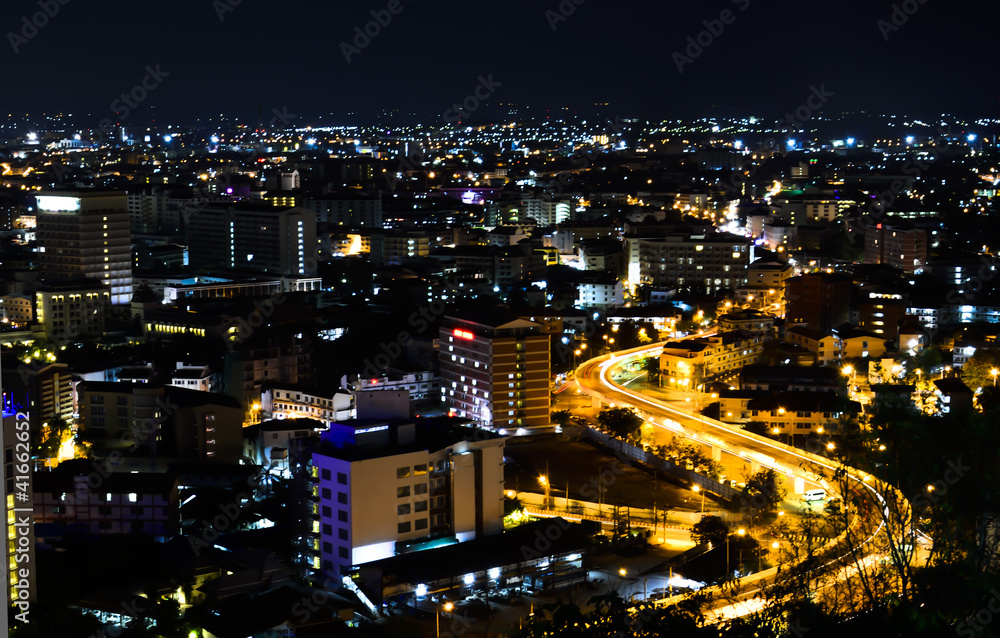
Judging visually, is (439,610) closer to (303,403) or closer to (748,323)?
(303,403)

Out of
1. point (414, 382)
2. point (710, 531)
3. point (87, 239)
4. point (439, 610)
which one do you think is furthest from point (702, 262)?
point (439, 610)

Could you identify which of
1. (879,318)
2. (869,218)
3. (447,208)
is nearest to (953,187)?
(869,218)

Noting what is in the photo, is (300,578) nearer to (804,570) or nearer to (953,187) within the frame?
(804,570)

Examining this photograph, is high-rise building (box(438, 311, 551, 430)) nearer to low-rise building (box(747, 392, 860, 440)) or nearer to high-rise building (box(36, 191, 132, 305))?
low-rise building (box(747, 392, 860, 440))

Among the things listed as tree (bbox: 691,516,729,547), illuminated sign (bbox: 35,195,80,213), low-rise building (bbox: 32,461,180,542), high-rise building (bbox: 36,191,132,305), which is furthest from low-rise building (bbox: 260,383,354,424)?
illuminated sign (bbox: 35,195,80,213)

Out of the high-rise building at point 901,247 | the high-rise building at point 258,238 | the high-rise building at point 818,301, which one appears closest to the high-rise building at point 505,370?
the high-rise building at point 818,301
